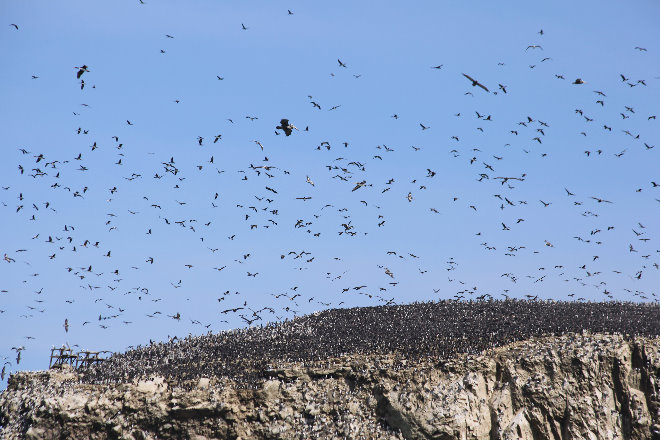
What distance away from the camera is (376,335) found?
118 feet

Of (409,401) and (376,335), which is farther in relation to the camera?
(376,335)

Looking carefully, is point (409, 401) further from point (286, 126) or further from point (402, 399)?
point (286, 126)

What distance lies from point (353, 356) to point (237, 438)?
7.46 meters

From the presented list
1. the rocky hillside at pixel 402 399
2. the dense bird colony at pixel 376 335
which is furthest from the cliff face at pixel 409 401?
the dense bird colony at pixel 376 335

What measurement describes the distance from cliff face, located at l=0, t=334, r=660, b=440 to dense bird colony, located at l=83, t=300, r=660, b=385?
46.3 inches

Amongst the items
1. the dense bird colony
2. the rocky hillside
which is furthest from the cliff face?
the dense bird colony

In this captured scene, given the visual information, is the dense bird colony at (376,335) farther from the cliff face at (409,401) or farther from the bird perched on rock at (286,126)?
the bird perched on rock at (286,126)

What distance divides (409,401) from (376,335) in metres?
7.32

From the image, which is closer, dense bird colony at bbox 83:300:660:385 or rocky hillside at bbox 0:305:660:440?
rocky hillside at bbox 0:305:660:440

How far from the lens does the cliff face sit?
29.1 m

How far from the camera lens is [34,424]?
32188 mm

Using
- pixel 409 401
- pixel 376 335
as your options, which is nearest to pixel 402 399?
pixel 409 401

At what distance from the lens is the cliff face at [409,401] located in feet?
95.6

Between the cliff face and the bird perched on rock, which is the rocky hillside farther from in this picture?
the bird perched on rock
